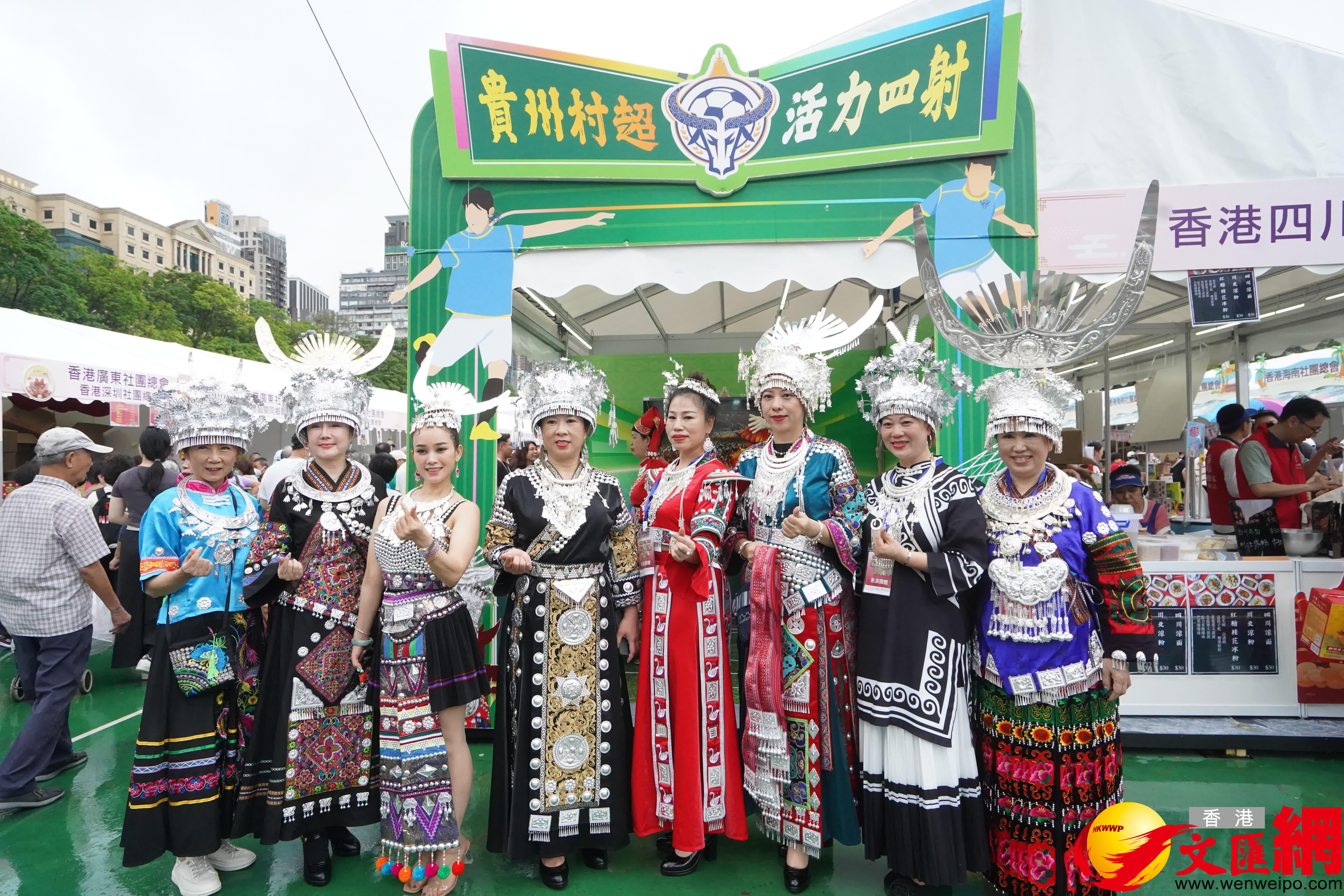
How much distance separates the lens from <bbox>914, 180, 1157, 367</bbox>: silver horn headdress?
2.56 metres

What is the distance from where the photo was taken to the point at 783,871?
2.68 metres

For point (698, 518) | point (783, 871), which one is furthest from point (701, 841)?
point (698, 518)

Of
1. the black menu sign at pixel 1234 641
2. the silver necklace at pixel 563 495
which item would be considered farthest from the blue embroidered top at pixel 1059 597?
the black menu sign at pixel 1234 641

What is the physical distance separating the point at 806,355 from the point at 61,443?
12.1 feet

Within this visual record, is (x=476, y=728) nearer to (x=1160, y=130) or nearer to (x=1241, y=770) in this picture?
(x=1241, y=770)

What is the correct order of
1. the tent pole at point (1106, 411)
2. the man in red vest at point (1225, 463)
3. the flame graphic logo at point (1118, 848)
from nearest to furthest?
the flame graphic logo at point (1118, 848)
the man in red vest at point (1225, 463)
the tent pole at point (1106, 411)

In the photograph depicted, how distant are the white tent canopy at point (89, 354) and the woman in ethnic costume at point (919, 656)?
14.1ft

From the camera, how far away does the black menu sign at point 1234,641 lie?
12.7ft

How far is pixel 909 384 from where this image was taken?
2490mm

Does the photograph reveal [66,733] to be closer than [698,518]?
No

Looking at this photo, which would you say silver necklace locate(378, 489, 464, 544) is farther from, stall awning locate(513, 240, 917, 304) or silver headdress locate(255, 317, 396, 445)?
stall awning locate(513, 240, 917, 304)

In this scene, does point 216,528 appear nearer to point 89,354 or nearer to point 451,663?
point 451,663

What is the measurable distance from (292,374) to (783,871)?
2.63 m

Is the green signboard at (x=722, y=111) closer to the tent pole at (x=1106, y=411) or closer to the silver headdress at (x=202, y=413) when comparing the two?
the silver headdress at (x=202, y=413)
